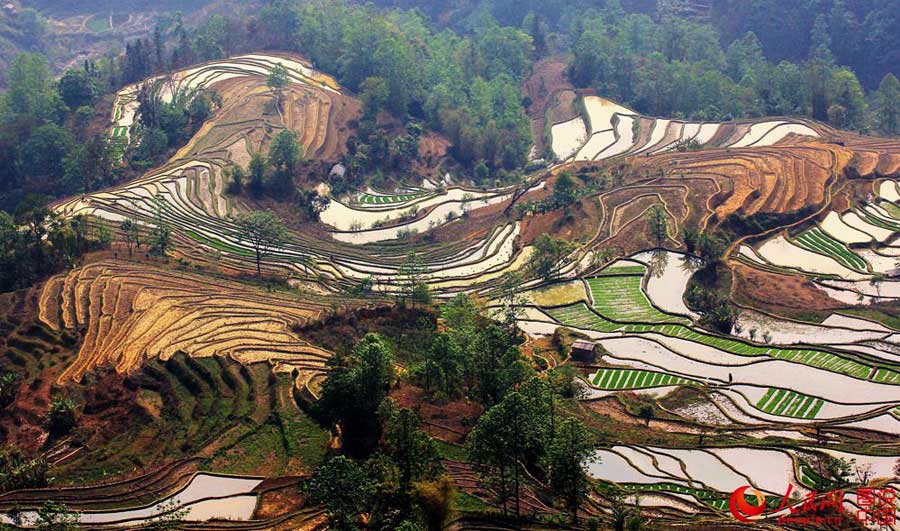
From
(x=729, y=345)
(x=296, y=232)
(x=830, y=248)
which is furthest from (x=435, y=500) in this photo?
(x=296, y=232)

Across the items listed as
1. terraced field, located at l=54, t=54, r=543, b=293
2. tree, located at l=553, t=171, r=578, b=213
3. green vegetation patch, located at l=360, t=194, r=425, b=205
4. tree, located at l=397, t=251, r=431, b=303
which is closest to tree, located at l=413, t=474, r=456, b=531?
tree, located at l=397, t=251, r=431, b=303

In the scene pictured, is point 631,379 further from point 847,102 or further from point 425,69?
point 425,69

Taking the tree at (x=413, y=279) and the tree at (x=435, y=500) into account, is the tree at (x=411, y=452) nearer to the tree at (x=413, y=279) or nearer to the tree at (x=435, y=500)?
the tree at (x=435, y=500)

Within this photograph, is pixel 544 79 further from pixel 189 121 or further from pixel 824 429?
pixel 824 429

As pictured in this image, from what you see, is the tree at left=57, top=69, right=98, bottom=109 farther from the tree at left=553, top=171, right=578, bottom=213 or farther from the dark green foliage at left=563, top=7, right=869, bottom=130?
the dark green foliage at left=563, top=7, right=869, bottom=130

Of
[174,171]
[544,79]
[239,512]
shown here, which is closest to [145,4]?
[544,79]

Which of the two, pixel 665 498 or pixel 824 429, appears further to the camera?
pixel 824 429
